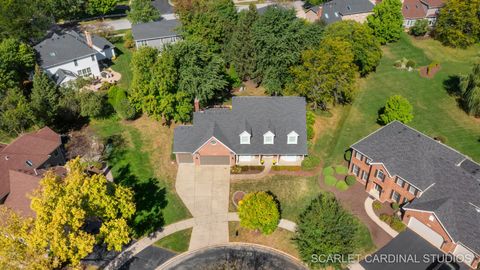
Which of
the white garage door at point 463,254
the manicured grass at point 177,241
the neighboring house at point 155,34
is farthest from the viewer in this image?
the neighboring house at point 155,34

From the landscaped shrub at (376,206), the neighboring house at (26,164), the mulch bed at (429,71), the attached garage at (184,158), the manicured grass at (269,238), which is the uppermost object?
the mulch bed at (429,71)

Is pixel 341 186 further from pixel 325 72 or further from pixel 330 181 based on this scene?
pixel 325 72

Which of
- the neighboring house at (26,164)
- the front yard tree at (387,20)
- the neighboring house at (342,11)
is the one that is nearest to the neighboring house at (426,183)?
the front yard tree at (387,20)

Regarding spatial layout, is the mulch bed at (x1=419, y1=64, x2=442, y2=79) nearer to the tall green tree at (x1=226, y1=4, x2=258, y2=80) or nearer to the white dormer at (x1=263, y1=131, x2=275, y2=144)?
the tall green tree at (x1=226, y1=4, x2=258, y2=80)

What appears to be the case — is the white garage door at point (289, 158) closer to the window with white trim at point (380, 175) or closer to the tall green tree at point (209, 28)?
the window with white trim at point (380, 175)

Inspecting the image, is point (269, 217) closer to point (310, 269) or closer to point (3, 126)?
point (310, 269)

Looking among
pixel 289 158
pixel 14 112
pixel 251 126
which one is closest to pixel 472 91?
pixel 289 158

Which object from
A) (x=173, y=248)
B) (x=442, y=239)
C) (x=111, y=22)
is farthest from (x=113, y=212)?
(x=111, y=22)
